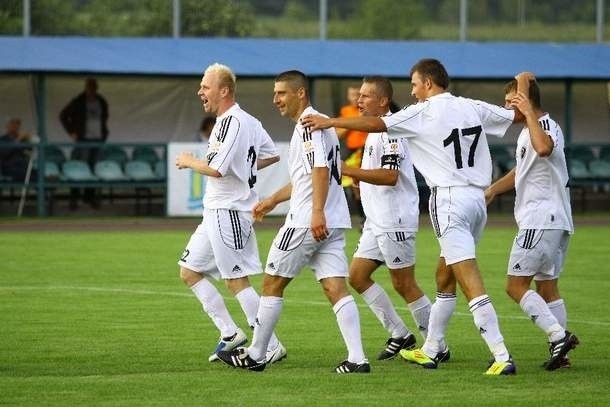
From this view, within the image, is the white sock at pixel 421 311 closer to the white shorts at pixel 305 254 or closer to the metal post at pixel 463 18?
the white shorts at pixel 305 254

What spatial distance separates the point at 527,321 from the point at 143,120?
1890 cm

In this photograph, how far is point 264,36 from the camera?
30.2 meters

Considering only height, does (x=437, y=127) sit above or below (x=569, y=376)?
above

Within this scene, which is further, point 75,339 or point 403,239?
point 75,339

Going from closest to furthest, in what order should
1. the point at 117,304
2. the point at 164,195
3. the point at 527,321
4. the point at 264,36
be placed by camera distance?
the point at 527,321 → the point at 117,304 → the point at 164,195 → the point at 264,36

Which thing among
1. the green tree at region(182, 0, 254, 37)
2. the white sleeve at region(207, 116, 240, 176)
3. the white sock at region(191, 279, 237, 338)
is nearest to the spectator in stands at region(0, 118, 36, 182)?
the green tree at region(182, 0, 254, 37)

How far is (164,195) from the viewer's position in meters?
28.2

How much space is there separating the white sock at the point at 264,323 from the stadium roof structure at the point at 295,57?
59.1 ft

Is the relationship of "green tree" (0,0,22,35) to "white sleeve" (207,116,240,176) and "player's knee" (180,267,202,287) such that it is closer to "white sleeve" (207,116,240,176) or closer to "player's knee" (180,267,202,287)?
"player's knee" (180,267,202,287)

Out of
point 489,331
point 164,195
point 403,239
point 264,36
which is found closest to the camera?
point 489,331

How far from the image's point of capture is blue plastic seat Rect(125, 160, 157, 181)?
1090 inches

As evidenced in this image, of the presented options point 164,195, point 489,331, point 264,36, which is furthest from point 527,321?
point 264,36

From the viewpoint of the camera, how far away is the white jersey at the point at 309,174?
9.80 m

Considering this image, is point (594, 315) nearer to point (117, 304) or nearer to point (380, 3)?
point (117, 304)
